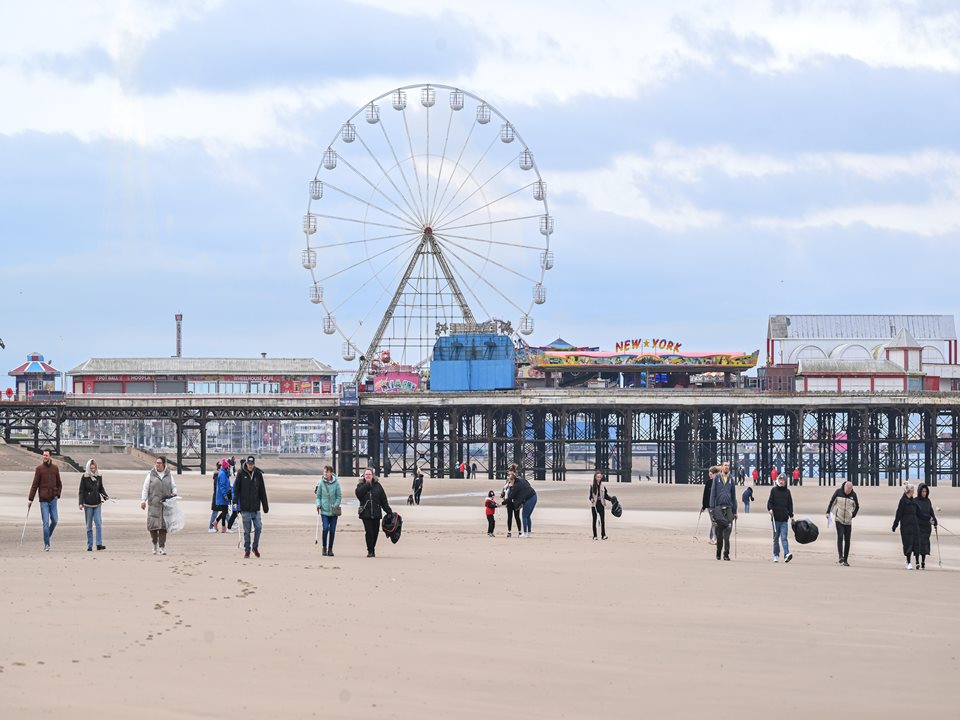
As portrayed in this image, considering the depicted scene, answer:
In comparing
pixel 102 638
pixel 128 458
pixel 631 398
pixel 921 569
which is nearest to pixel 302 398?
pixel 128 458

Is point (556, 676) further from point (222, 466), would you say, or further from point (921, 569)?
point (222, 466)

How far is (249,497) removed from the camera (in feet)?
65.2

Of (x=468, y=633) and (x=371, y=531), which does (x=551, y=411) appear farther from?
(x=468, y=633)

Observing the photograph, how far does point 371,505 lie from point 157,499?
9.57 feet

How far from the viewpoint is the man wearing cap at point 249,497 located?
1966 centimetres

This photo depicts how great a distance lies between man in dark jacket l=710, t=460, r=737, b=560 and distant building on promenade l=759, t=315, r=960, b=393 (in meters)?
60.1

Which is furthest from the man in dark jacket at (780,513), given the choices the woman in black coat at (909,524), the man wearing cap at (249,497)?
the man wearing cap at (249,497)

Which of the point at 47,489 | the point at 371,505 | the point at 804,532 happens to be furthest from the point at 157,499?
the point at 804,532

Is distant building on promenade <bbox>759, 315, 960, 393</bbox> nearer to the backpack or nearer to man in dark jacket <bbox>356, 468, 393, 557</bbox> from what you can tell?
the backpack

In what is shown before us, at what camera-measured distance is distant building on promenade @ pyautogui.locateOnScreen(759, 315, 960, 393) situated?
83438 millimetres

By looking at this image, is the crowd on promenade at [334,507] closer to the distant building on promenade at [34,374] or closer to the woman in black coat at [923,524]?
the woman in black coat at [923,524]

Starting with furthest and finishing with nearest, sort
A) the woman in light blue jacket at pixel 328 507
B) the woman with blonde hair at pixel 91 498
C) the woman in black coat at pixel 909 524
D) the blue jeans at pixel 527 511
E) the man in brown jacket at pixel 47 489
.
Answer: the blue jeans at pixel 527 511 → the man in brown jacket at pixel 47 489 → the woman with blonde hair at pixel 91 498 → the woman in black coat at pixel 909 524 → the woman in light blue jacket at pixel 328 507

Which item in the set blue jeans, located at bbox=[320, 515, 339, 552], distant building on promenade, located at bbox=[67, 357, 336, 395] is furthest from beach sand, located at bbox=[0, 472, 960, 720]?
distant building on promenade, located at bbox=[67, 357, 336, 395]

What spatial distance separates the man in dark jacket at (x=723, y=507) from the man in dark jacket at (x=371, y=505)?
4.78 meters
